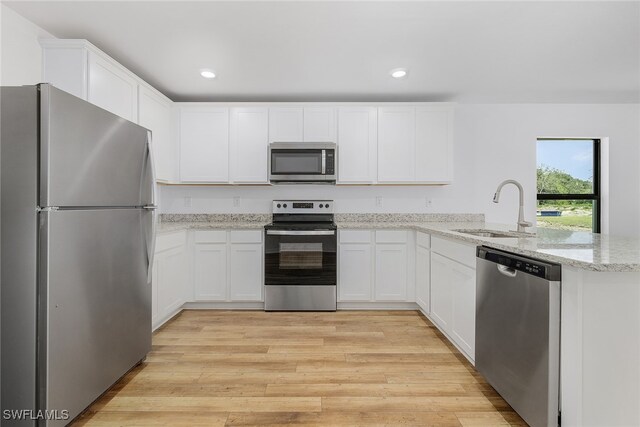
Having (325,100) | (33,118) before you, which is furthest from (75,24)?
(325,100)

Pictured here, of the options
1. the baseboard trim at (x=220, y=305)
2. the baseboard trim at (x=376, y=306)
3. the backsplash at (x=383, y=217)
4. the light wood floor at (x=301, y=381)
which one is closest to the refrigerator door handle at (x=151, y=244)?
the light wood floor at (x=301, y=381)

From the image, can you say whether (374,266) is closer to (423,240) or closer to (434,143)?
(423,240)

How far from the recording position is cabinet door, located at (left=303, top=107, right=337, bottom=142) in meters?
3.64

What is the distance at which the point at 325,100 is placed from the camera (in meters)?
3.83

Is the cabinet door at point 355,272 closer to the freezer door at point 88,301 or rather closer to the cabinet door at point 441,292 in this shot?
the cabinet door at point 441,292

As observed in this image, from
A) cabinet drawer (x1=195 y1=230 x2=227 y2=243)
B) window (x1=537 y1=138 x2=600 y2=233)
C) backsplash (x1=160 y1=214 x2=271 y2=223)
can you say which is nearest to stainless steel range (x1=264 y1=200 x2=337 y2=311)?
cabinet drawer (x1=195 y1=230 x2=227 y2=243)

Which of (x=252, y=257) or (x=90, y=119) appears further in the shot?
(x=252, y=257)

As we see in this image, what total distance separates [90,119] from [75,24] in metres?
1.16

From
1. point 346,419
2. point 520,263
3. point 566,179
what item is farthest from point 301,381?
point 566,179

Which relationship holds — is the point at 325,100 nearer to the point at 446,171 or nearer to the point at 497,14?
the point at 446,171

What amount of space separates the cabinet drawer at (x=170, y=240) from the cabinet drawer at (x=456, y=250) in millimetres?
2445

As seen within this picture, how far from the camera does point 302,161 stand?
11.6 ft

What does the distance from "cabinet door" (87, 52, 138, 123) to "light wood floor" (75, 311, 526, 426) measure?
196 cm

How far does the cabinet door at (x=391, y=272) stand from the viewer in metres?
3.45
